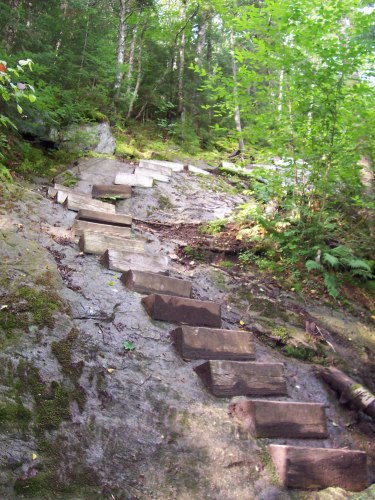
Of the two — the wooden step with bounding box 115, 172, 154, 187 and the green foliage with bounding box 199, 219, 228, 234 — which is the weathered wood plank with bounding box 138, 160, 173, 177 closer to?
the wooden step with bounding box 115, 172, 154, 187

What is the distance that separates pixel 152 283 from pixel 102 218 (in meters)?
2.51

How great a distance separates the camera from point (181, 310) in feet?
14.6

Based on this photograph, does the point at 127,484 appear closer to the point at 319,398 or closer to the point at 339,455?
the point at 339,455

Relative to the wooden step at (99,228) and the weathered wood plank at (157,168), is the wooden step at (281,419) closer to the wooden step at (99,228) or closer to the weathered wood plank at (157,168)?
the wooden step at (99,228)

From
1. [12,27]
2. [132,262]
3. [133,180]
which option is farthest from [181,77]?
[132,262]

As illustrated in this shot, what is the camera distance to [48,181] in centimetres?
895

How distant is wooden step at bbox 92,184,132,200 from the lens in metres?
8.79

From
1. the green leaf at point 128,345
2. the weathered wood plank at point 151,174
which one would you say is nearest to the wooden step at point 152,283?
the green leaf at point 128,345

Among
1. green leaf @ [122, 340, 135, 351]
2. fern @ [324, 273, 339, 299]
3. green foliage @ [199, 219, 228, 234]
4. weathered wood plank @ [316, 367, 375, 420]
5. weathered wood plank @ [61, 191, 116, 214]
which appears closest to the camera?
green leaf @ [122, 340, 135, 351]

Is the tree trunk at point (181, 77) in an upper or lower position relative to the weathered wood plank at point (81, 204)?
upper

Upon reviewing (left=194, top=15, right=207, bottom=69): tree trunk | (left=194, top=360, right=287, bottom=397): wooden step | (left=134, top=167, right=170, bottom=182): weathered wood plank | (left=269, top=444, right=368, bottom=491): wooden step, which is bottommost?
(left=269, top=444, right=368, bottom=491): wooden step

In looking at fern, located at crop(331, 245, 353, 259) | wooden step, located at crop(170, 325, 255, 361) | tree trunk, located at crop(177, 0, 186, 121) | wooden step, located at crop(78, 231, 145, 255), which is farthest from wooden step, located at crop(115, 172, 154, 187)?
tree trunk, located at crop(177, 0, 186, 121)

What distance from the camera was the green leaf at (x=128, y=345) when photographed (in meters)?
3.76

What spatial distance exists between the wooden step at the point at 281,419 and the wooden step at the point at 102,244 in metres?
2.84
